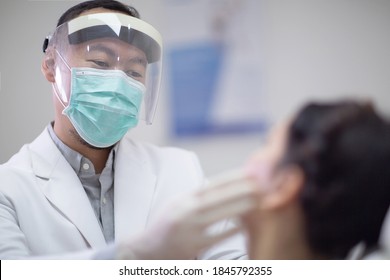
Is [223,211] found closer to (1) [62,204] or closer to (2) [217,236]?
(2) [217,236]

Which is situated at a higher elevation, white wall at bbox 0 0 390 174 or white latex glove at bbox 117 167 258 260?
white wall at bbox 0 0 390 174

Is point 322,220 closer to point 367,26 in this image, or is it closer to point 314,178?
point 314,178

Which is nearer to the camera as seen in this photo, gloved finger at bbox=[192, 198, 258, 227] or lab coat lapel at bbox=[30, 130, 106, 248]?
gloved finger at bbox=[192, 198, 258, 227]

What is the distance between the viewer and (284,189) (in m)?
0.80

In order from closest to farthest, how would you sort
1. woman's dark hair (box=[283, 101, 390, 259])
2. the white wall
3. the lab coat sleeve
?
woman's dark hair (box=[283, 101, 390, 259]) → the lab coat sleeve → the white wall

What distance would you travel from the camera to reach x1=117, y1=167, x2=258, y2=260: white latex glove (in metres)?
0.80

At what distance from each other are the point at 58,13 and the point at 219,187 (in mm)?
622

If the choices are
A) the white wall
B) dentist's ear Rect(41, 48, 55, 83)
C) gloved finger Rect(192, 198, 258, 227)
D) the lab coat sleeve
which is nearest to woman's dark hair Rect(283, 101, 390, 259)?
gloved finger Rect(192, 198, 258, 227)

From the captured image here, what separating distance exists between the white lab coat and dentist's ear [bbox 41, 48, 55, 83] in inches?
5.7

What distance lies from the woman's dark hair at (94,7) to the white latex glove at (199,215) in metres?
0.48

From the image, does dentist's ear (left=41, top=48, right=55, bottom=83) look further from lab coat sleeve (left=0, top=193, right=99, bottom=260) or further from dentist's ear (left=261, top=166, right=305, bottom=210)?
dentist's ear (left=261, top=166, right=305, bottom=210)

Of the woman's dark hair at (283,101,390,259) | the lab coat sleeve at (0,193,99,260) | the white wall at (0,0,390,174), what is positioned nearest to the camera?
the woman's dark hair at (283,101,390,259)

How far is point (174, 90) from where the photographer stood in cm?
108
